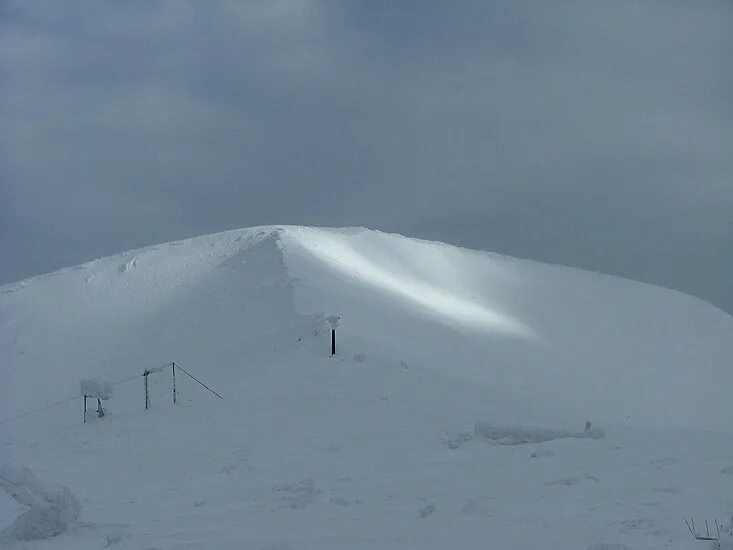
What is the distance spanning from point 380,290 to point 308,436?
40.2ft

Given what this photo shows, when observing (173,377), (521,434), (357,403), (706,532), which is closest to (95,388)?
(173,377)

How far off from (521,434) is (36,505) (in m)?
5.80

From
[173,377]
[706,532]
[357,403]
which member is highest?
[173,377]

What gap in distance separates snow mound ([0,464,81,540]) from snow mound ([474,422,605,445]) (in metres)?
5.13

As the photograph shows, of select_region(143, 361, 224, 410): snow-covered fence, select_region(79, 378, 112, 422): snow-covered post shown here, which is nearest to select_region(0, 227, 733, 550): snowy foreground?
select_region(143, 361, 224, 410): snow-covered fence

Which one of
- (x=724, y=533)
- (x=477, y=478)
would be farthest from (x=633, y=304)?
(x=724, y=533)

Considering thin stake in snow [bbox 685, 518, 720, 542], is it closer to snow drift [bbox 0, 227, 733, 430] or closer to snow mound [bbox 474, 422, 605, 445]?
snow mound [bbox 474, 422, 605, 445]

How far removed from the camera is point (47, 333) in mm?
23375

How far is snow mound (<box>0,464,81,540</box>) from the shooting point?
597cm

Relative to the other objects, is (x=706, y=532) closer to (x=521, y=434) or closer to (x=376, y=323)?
(x=521, y=434)

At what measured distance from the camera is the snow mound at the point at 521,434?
9859 millimetres

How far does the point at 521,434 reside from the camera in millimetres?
9953

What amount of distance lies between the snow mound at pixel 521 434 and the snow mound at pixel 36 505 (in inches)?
202

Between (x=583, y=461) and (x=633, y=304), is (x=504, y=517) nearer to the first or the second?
(x=583, y=461)
